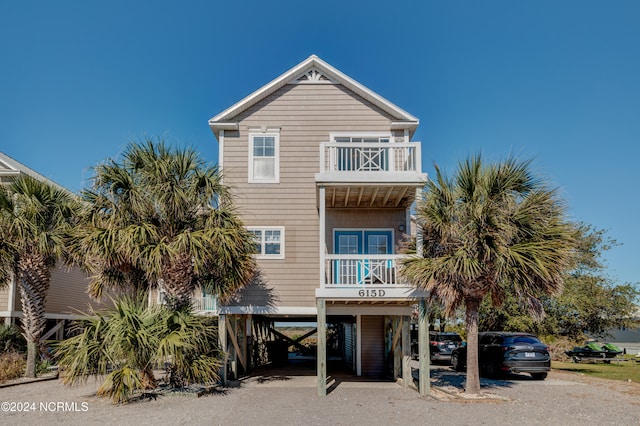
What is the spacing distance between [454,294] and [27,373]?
12.6 metres

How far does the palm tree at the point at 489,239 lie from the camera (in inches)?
472

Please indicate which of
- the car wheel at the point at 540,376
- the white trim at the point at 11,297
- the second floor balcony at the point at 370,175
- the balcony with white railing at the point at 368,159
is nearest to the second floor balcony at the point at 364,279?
the second floor balcony at the point at 370,175

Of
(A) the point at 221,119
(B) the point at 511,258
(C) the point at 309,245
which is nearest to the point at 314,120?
(A) the point at 221,119

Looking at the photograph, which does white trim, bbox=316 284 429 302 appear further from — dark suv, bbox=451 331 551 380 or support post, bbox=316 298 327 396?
dark suv, bbox=451 331 551 380

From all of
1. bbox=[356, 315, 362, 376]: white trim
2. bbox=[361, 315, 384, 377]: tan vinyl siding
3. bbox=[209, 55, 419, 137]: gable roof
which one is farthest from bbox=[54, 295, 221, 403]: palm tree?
bbox=[209, 55, 419, 137]: gable roof

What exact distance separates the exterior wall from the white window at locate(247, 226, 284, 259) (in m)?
0.15

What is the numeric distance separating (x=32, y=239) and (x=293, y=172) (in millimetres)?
7919

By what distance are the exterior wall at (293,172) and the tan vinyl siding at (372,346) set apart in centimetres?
315

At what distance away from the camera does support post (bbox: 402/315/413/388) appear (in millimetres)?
14773

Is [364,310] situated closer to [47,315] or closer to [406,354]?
[406,354]

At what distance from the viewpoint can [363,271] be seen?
14.2m

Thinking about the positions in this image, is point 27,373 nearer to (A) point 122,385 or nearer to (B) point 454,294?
(A) point 122,385

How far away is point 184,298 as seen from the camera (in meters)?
13.6

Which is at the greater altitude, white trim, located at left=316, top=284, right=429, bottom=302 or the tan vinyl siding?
white trim, located at left=316, top=284, right=429, bottom=302
